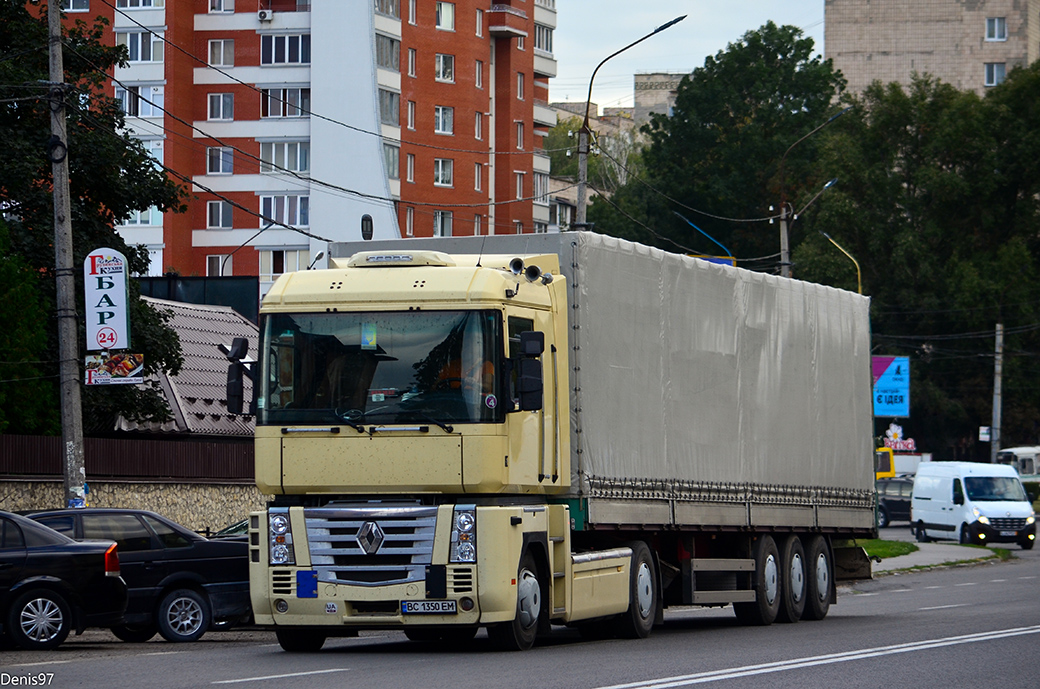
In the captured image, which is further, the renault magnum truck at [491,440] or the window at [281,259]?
the window at [281,259]

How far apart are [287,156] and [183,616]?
54.4 meters

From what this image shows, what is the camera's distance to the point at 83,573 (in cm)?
1609

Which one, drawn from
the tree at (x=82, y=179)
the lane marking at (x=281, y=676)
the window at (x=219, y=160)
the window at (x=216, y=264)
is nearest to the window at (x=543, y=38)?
the window at (x=219, y=160)

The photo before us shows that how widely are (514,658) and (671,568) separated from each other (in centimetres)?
440

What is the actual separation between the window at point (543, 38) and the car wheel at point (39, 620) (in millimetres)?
72184

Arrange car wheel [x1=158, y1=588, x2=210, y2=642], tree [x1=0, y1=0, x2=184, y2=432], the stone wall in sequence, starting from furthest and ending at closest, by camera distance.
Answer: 1. tree [x1=0, y1=0, x2=184, y2=432]
2. the stone wall
3. car wheel [x1=158, y1=588, x2=210, y2=642]

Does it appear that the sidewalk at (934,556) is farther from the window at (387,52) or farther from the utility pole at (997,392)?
the window at (387,52)

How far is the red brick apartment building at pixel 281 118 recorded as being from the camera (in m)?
70.4

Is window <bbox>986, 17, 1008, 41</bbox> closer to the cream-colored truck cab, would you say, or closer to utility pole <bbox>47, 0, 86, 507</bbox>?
utility pole <bbox>47, 0, 86, 507</bbox>

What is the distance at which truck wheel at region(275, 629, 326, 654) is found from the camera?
1535cm

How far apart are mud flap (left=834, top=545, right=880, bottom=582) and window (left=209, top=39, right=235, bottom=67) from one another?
53.7 meters

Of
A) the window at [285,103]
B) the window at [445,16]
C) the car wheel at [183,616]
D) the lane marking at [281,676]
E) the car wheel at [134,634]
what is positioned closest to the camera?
the lane marking at [281,676]

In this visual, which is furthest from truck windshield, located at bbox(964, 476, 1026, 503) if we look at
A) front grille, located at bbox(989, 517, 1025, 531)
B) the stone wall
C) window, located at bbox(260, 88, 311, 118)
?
window, located at bbox(260, 88, 311, 118)

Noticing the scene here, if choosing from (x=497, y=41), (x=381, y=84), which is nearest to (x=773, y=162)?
(x=497, y=41)
